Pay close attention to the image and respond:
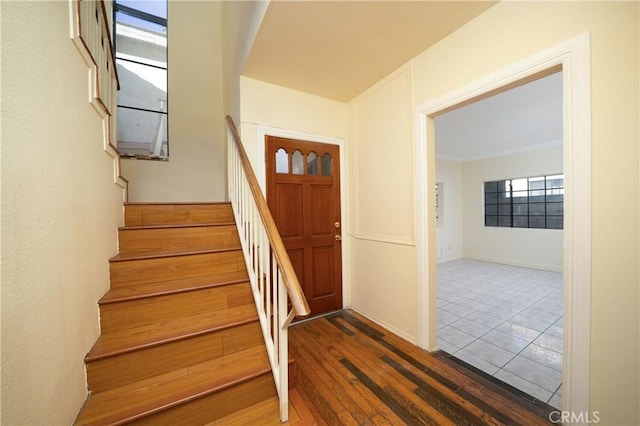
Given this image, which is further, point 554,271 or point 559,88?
point 554,271

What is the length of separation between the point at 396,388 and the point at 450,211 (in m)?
5.40

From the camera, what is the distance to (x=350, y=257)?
9.76ft

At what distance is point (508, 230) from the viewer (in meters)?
5.45

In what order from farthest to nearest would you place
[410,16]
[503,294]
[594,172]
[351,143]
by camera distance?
[503,294] → [351,143] → [410,16] → [594,172]

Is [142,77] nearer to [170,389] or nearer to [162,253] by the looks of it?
[162,253]

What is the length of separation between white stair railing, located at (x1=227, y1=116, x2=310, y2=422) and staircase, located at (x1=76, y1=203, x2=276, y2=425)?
4.0 inches

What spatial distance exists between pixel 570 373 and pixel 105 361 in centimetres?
244

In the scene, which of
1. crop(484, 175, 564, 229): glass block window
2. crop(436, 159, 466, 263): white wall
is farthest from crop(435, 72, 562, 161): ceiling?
crop(484, 175, 564, 229): glass block window

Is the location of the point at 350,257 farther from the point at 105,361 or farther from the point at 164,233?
the point at 105,361

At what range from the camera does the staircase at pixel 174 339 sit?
3.87 feet

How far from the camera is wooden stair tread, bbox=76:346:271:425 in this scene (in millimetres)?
1093

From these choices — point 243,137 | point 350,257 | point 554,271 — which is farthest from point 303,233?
point 554,271

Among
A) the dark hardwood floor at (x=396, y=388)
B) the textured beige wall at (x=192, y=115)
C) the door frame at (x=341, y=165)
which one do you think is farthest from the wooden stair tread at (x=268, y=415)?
the textured beige wall at (x=192, y=115)

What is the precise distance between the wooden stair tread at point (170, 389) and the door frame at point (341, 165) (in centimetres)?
151
